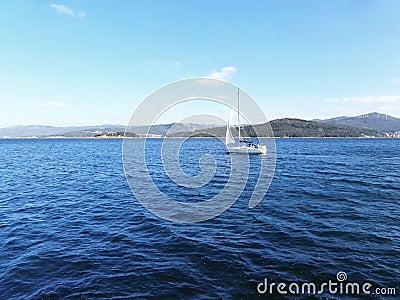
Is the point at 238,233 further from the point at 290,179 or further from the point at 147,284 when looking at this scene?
the point at 290,179

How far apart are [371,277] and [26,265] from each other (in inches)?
577

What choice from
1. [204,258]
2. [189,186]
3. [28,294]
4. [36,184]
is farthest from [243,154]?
[28,294]

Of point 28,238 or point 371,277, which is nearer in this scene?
point 371,277

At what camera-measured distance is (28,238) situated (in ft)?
51.6

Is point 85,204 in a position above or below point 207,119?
below
